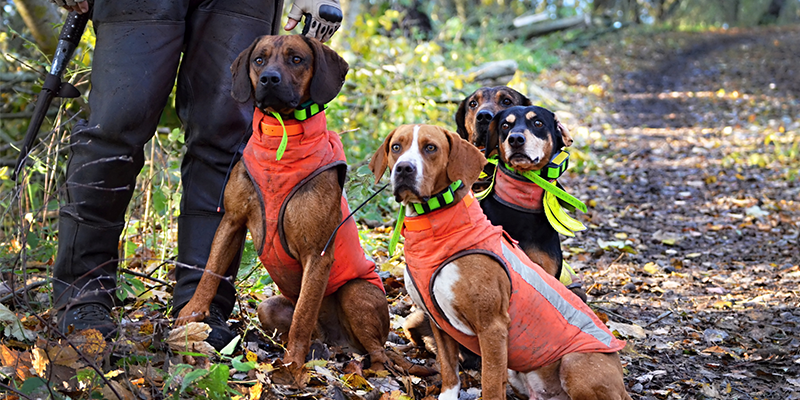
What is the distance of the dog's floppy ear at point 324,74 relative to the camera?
330 centimetres

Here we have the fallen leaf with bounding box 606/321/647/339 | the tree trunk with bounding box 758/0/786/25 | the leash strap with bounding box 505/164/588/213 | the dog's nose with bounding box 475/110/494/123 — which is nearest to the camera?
the leash strap with bounding box 505/164/588/213

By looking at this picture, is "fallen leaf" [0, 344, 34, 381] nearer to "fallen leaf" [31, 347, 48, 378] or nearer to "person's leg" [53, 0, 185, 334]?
"fallen leaf" [31, 347, 48, 378]

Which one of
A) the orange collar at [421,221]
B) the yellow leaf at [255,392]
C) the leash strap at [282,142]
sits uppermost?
the leash strap at [282,142]

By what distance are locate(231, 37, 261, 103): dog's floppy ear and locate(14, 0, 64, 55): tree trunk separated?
3543mm

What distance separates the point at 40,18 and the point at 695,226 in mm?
7163

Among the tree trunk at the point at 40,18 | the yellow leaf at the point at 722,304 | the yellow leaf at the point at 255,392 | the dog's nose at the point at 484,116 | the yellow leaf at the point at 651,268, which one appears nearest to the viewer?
the yellow leaf at the point at 255,392

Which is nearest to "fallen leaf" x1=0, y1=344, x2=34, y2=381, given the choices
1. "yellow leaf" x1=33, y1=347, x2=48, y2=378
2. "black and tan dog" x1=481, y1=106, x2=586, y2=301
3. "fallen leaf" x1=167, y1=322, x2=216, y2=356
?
"yellow leaf" x1=33, y1=347, x2=48, y2=378

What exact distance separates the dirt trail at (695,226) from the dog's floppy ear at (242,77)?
8.55 ft

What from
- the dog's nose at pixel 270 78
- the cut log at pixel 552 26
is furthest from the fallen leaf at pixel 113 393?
the cut log at pixel 552 26

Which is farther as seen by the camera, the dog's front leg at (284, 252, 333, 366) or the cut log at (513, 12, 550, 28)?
the cut log at (513, 12, 550, 28)

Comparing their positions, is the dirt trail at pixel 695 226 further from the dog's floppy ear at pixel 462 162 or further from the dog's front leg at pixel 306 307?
the dog's front leg at pixel 306 307

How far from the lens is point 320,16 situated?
11.8 feet

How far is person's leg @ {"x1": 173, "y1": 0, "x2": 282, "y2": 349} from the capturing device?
351 centimetres

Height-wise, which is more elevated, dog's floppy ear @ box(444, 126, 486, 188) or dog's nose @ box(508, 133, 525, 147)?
dog's floppy ear @ box(444, 126, 486, 188)
